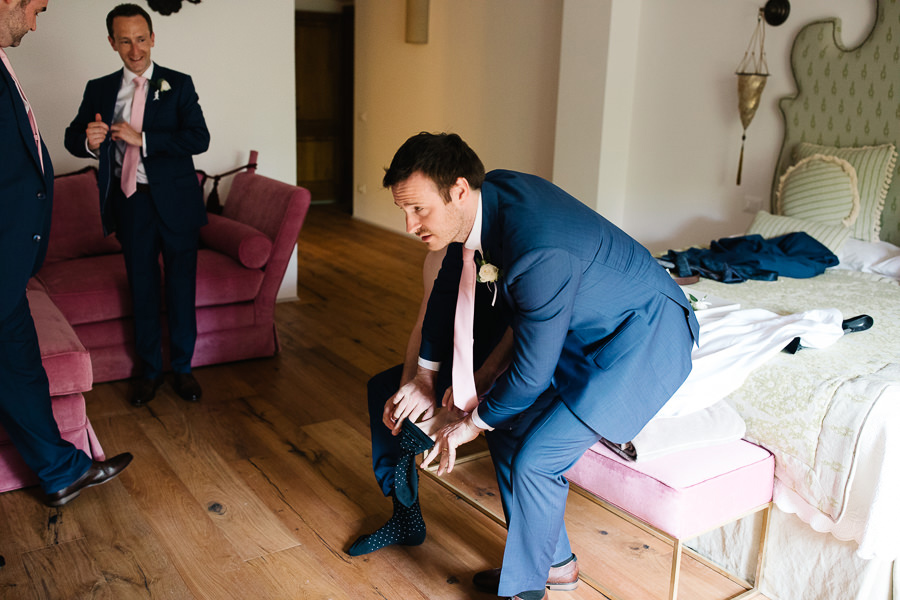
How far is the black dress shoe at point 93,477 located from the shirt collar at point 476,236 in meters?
1.59

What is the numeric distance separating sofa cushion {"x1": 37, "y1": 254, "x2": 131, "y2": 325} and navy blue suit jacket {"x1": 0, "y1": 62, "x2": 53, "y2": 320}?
113 cm

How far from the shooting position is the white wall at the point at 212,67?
414cm

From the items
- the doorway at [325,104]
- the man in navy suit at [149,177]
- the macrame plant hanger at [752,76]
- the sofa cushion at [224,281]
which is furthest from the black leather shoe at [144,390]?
the doorway at [325,104]

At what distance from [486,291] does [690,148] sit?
326cm

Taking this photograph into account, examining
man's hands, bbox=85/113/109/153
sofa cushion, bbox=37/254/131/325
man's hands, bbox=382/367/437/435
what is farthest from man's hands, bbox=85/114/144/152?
man's hands, bbox=382/367/437/435

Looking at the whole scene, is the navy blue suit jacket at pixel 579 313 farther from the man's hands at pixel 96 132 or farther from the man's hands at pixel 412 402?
the man's hands at pixel 96 132

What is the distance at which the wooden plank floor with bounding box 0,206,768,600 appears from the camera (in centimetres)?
217

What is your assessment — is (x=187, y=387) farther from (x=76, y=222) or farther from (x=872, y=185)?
(x=872, y=185)

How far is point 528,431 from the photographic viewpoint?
A: 1.93m

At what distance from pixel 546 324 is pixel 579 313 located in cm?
14

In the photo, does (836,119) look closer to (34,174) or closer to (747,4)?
(747,4)

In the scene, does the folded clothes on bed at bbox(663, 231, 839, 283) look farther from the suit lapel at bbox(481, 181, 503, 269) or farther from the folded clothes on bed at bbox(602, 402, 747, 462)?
the suit lapel at bbox(481, 181, 503, 269)

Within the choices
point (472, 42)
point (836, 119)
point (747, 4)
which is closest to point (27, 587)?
point (836, 119)

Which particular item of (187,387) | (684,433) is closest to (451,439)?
(684,433)
